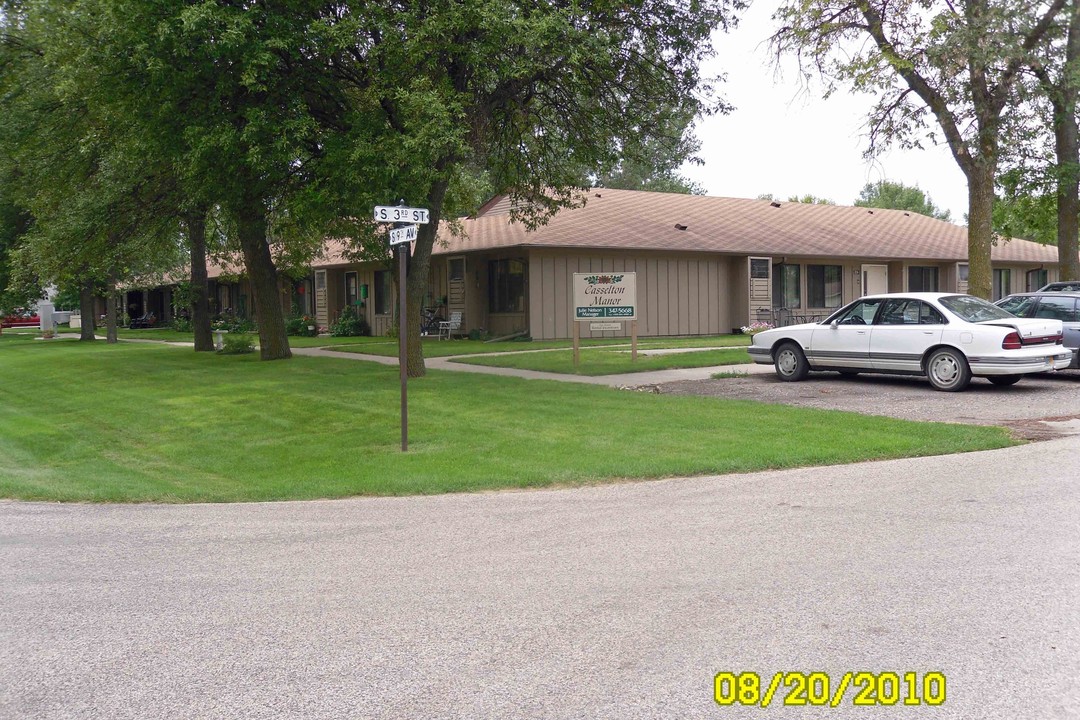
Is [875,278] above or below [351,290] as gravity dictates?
above

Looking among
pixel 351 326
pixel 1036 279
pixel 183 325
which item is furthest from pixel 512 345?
pixel 183 325

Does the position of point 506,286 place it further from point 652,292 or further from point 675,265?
point 675,265

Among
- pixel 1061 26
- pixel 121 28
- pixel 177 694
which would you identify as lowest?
pixel 177 694

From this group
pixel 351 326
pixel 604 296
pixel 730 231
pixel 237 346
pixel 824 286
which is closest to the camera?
pixel 604 296

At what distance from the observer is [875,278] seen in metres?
36.3

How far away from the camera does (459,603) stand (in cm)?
568

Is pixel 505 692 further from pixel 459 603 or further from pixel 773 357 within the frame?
pixel 773 357

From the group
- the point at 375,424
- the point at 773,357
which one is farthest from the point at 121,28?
the point at 773,357

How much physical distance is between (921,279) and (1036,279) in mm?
6792

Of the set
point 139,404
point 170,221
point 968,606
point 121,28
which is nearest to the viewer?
point 968,606

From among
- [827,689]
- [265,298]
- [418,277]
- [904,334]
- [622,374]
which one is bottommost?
[827,689]

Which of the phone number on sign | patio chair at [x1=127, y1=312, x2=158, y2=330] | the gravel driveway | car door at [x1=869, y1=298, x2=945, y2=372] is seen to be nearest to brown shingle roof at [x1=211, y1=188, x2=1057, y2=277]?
the gravel driveway

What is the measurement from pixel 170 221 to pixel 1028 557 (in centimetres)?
2341

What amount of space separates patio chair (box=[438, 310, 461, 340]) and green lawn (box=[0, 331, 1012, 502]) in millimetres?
11521
